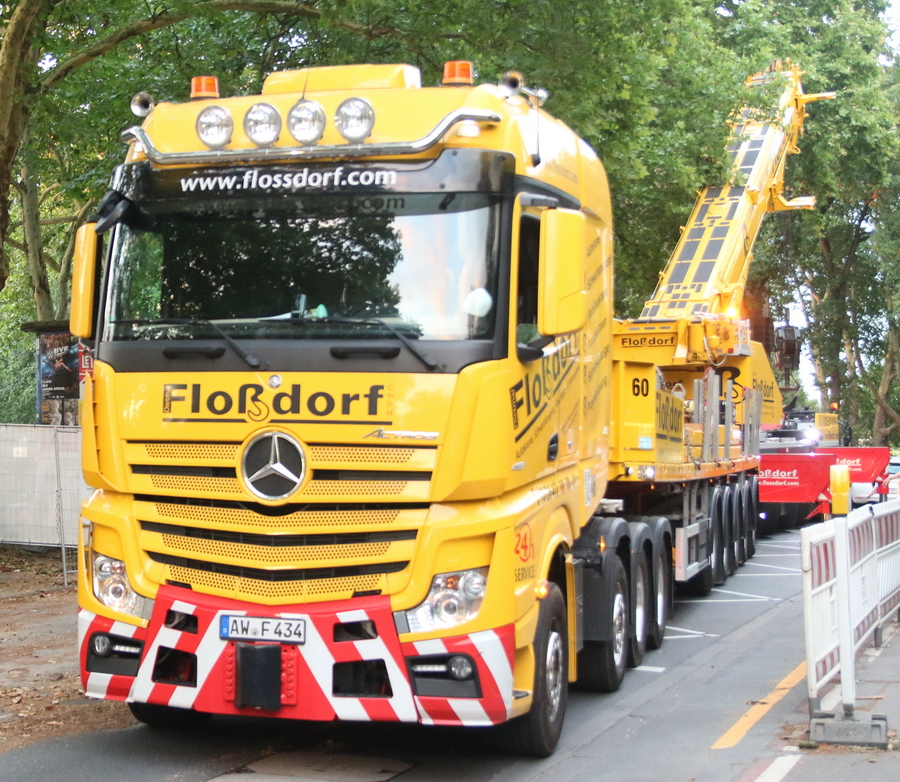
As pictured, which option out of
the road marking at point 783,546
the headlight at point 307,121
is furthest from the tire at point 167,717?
the road marking at point 783,546

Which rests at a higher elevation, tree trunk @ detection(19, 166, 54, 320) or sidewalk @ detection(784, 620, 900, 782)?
tree trunk @ detection(19, 166, 54, 320)

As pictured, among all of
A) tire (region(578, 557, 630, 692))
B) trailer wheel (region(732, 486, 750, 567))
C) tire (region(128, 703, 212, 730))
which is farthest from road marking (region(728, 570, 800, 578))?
tire (region(128, 703, 212, 730))

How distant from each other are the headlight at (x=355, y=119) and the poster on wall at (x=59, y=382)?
10.3 metres

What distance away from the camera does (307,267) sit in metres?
6.43

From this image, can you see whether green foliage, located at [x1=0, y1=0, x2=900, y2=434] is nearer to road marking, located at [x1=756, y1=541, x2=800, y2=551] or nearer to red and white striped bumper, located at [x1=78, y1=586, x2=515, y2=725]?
road marking, located at [x1=756, y1=541, x2=800, y2=551]

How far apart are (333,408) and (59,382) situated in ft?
35.1

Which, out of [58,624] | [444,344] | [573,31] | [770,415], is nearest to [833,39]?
[770,415]

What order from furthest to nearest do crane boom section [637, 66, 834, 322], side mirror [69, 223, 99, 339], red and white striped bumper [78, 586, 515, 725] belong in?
crane boom section [637, 66, 834, 322]
side mirror [69, 223, 99, 339]
red and white striped bumper [78, 586, 515, 725]

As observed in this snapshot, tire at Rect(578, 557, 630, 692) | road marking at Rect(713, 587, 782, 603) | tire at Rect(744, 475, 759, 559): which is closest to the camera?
tire at Rect(578, 557, 630, 692)

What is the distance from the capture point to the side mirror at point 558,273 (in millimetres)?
6305

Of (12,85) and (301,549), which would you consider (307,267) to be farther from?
(12,85)

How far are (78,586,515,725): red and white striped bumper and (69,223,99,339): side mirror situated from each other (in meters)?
1.71

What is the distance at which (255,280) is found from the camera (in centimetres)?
648

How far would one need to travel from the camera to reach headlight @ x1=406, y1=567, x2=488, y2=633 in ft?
19.7
